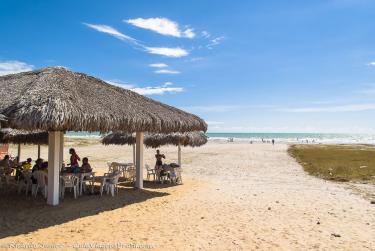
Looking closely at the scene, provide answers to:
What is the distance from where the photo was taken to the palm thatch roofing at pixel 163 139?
561 inches

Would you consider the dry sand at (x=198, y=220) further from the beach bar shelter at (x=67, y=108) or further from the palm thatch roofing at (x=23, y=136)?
the palm thatch roofing at (x=23, y=136)

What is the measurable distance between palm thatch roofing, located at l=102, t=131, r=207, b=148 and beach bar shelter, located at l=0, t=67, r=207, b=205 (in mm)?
3194

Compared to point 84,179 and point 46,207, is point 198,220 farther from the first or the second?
point 84,179

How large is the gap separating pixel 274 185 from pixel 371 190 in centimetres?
329

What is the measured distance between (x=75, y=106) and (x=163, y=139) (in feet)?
21.8

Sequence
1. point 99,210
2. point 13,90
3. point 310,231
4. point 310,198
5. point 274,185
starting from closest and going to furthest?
point 310,231 < point 99,210 < point 13,90 < point 310,198 < point 274,185

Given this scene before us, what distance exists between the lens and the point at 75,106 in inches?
312

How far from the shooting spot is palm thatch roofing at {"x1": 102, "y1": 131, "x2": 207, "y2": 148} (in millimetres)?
14250

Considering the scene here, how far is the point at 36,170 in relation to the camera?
9773mm

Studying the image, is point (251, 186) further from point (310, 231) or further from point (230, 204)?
point (310, 231)

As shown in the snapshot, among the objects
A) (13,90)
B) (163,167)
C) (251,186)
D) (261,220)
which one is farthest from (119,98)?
(251,186)

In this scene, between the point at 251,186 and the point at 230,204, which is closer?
the point at 230,204

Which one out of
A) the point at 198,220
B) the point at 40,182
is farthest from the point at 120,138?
the point at 198,220

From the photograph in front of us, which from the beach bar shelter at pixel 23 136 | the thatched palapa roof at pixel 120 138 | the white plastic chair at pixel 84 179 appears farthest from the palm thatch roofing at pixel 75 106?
the thatched palapa roof at pixel 120 138
